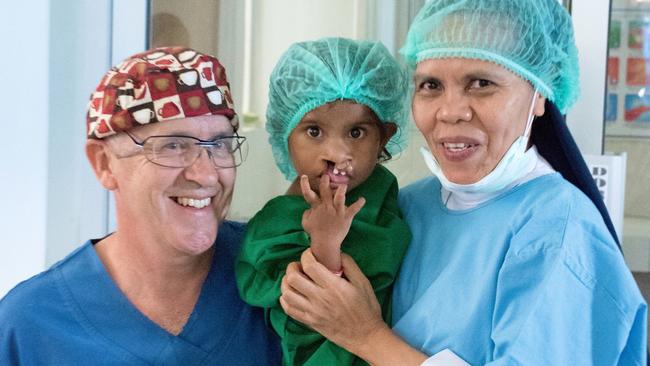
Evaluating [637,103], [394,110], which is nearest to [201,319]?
[394,110]

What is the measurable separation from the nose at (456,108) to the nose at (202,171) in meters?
0.43

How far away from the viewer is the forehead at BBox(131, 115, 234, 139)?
148 centimetres

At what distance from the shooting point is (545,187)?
1362 millimetres

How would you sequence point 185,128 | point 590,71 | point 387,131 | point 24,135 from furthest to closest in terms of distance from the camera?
point 24,135
point 590,71
point 387,131
point 185,128

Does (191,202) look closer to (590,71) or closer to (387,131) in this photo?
(387,131)

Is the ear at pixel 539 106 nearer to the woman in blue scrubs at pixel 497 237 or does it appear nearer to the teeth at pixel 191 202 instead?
the woman in blue scrubs at pixel 497 237

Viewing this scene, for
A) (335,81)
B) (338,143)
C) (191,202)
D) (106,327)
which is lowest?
(106,327)

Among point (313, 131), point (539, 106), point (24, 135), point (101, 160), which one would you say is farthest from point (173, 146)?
point (24, 135)

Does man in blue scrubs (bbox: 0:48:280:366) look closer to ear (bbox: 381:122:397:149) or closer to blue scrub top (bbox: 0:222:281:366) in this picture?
blue scrub top (bbox: 0:222:281:366)

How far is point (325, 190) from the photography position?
145 centimetres

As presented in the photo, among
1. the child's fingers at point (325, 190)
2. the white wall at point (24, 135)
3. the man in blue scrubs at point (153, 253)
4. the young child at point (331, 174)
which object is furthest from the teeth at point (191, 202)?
the white wall at point (24, 135)

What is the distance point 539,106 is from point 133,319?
810 mm

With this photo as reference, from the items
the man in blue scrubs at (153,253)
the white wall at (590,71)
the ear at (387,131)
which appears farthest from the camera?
the white wall at (590,71)

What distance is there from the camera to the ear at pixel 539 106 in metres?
1.39
